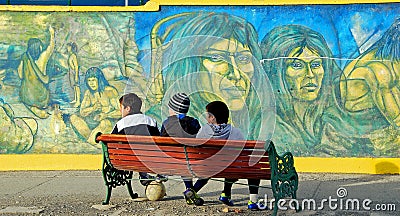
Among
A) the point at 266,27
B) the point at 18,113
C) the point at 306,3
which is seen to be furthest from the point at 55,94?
the point at 306,3

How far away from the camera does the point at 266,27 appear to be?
10.2 m

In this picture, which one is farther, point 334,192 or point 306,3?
point 306,3

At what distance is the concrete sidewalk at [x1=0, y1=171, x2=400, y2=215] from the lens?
25.0 feet

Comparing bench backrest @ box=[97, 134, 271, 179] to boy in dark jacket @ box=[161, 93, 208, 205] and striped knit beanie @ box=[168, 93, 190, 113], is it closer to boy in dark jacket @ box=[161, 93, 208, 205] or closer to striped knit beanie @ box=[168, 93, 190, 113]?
boy in dark jacket @ box=[161, 93, 208, 205]

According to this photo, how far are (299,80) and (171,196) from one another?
2826 millimetres

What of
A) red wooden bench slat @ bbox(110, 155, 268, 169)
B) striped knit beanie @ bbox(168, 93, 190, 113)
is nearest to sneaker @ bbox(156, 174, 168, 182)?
red wooden bench slat @ bbox(110, 155, 268, 169)

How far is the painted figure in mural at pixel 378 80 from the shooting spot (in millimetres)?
9945

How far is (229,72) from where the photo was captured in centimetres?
1039

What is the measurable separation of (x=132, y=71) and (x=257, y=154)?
163 inches

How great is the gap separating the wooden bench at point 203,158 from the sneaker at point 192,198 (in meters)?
0.48

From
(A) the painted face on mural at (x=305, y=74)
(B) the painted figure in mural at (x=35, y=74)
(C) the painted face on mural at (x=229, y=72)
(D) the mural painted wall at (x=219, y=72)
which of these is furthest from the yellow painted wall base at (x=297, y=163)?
(C) the painted face on mural at (x=229, y=72)

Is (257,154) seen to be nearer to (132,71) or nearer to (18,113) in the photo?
(132,71)

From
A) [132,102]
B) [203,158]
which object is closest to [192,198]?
[203,158]

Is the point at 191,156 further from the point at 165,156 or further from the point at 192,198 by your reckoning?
the point at 192,198
